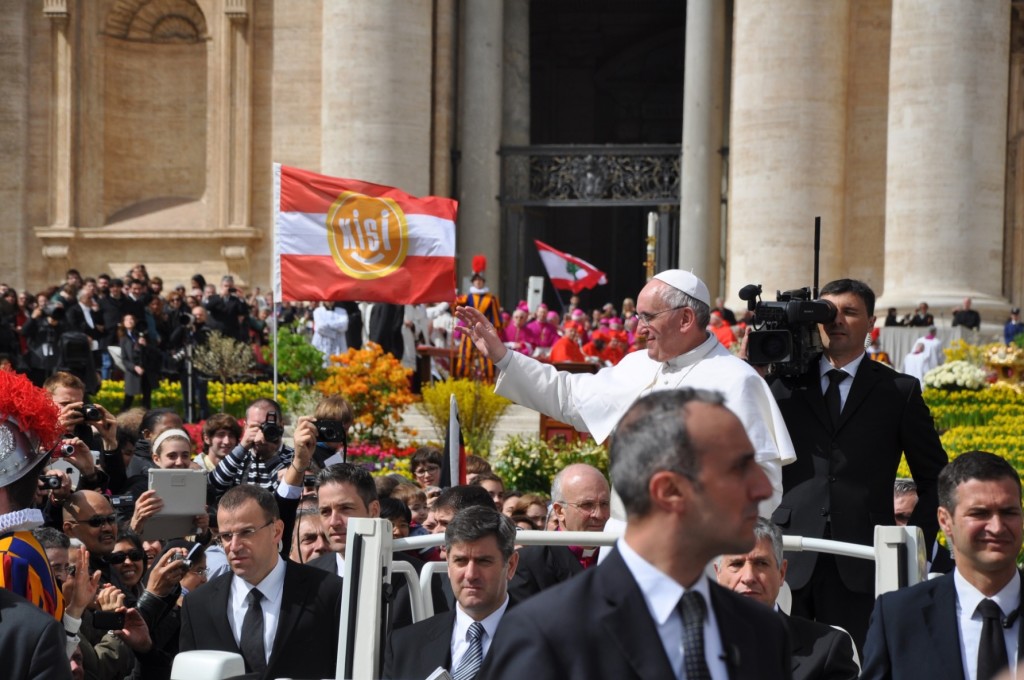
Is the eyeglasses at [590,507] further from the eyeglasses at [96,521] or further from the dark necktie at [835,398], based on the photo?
the eyeglasses at [96,521]

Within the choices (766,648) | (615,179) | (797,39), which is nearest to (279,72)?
(615,179)

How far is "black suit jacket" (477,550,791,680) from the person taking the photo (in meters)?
3.12

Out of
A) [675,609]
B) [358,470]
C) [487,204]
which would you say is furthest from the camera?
[487,204]

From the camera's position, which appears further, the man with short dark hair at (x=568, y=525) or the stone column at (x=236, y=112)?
the stone column at (x=236, y=112)

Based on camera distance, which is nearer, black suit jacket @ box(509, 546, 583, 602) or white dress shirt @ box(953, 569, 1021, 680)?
white dress shirt @ box(953, 569, 1021, 680)

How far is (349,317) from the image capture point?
22312 millimetres

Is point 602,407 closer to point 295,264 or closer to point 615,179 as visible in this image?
point 295,264

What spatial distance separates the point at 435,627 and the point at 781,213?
756 inches

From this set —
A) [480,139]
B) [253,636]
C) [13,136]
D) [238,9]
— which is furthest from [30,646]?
[13,136]

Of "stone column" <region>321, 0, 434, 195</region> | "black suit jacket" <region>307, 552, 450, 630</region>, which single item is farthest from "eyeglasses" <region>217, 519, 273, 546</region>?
"stone column" <region>321, 0, 434, 195</region>

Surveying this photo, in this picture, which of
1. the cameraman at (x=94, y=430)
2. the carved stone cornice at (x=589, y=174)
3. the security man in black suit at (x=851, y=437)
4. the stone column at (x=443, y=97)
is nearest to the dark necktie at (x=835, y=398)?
the security man in black suit at (x=851, y=437)

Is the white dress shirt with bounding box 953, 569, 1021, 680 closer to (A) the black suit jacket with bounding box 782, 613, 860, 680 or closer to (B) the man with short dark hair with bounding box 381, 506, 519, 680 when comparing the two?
(A) the black suit jacket with bounding box 782, 613, 860, 680

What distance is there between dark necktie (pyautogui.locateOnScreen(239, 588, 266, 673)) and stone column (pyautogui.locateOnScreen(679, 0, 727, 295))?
20.2 metres

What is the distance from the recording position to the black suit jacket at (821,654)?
507cm
